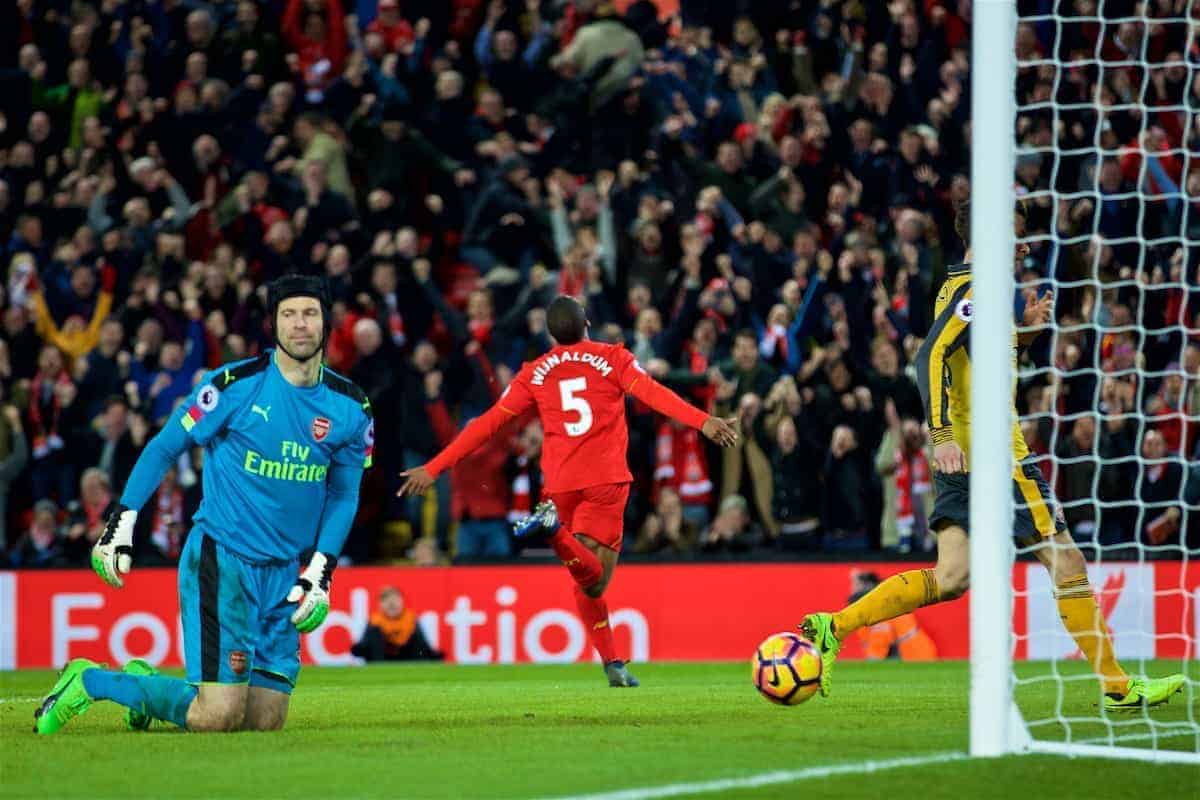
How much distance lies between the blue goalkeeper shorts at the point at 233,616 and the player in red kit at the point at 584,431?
9.59ft

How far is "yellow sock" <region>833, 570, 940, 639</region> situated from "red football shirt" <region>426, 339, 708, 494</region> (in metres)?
3.01

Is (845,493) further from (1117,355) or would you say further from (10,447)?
(10,447)

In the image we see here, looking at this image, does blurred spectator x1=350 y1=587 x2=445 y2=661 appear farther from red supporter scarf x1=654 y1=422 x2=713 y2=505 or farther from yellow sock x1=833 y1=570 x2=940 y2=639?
yellow sock x1=833 y1=570 x2=940 y2=639

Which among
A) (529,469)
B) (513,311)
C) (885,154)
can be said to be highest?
(885,154)

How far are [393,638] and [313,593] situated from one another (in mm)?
8192

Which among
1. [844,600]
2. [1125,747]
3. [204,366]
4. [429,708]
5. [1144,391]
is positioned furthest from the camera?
[204,366]

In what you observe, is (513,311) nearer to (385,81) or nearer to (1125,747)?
(385,81)

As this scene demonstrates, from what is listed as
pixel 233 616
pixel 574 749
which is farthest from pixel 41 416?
pixel 574 749

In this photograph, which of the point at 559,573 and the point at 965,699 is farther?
the point at 559,573

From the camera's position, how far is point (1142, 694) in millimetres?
8562

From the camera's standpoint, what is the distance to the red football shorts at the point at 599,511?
1126cm

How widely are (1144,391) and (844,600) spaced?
3.04 meters

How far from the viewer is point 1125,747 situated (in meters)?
7.28

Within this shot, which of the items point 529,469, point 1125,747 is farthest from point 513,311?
point 1125,747
